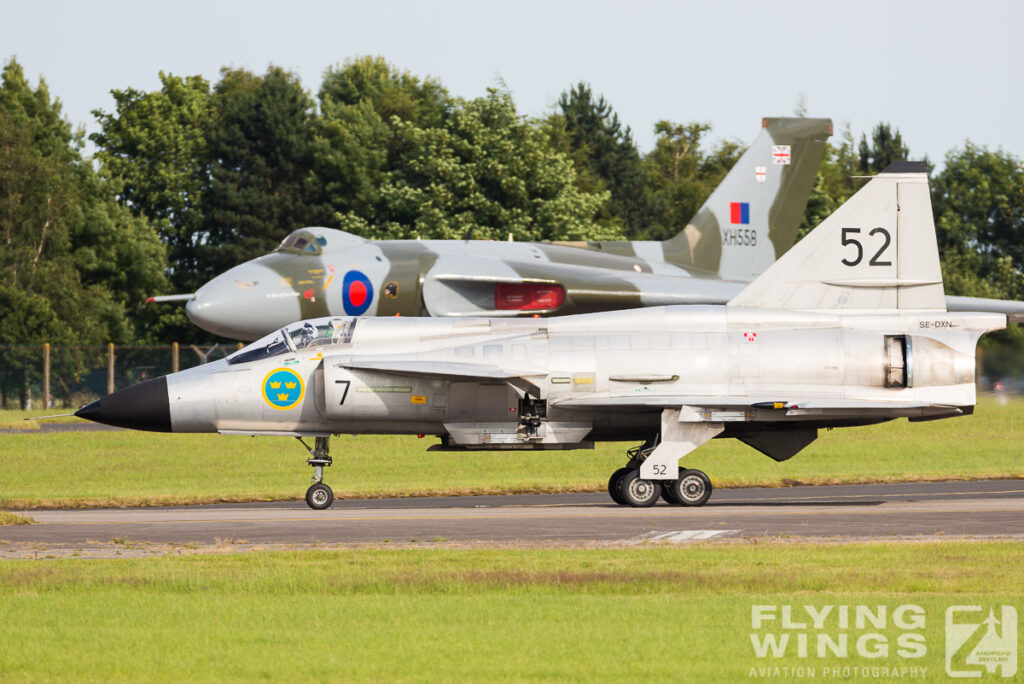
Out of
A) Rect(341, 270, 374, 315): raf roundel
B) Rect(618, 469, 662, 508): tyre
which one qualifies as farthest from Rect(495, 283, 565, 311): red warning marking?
Rect(618, 469, 662, 508): tyre

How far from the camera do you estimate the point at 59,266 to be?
Result: 57.0 m

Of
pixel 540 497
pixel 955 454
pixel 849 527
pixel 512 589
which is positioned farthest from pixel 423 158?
pixel 512 589

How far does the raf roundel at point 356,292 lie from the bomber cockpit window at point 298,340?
24.0 feet

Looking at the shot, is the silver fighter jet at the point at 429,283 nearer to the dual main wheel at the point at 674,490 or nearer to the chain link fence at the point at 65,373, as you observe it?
the dual main wheel at the point at 674,490

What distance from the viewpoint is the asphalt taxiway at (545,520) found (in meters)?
15.2

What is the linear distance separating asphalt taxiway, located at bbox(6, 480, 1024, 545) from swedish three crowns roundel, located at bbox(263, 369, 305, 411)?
1.49 metres

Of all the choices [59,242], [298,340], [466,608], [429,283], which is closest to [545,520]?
[298,340]

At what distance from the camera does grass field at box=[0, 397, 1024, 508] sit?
2341cm

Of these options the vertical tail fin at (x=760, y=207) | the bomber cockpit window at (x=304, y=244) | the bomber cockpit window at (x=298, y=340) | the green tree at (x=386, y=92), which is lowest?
the bomber cockpit window at (x=298, y=340)

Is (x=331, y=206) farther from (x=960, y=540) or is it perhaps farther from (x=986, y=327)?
(x=960, y=540)

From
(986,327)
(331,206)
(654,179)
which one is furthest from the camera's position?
(654,179)

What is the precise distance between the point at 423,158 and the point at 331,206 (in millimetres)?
12058

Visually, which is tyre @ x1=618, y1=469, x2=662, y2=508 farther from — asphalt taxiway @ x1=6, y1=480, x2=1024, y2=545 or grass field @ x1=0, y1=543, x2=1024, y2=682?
grass field @ x1=0, y1=543, x2=1024, y2=682

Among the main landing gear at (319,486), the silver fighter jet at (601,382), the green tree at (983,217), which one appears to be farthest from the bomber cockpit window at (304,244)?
the green tree at (983,217)
